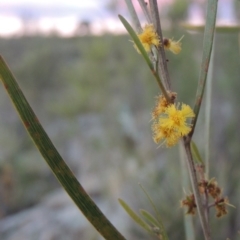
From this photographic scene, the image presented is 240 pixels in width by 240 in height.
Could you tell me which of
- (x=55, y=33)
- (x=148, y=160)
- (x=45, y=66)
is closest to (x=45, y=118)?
(x=45, y=66)

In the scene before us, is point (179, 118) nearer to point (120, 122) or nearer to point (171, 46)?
point (171, 46)

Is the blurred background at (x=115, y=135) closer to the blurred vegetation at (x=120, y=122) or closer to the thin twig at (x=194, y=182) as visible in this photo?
the blurred vegetation at (x=120, y=122)

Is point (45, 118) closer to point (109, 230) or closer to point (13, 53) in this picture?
point (13, 53)

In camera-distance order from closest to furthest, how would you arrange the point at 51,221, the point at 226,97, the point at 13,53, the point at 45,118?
the point at 226,97 < the point at 51,221 < the point at 45,118 < the point at 13,53

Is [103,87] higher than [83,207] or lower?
higher

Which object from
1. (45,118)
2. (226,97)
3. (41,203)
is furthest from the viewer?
(45,118)

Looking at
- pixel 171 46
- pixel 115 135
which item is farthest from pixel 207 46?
pixel 115 135
